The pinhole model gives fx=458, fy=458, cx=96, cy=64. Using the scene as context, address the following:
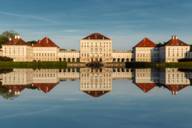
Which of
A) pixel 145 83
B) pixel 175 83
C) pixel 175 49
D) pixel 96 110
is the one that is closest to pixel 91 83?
pixel 145 83

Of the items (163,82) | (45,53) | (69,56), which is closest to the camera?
(163,82)

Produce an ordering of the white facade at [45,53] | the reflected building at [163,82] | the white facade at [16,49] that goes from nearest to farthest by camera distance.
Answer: the reflected building at [163,82] → the white facade at [16,49] → the white facade at [45,53]

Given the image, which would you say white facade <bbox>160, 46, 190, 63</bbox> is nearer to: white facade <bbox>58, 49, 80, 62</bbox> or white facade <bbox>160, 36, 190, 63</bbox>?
white facade <bbox>160, 36, 190, 63</bbox>

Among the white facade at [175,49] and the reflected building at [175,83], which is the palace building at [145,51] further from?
the reflected building at [175,83]

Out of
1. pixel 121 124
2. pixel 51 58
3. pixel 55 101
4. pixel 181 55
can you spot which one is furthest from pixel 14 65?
pixel 121 124

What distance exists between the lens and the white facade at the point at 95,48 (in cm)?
9519

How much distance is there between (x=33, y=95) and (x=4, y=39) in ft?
272

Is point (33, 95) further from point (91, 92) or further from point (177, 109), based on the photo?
point (177, 109)

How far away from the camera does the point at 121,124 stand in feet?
31.9

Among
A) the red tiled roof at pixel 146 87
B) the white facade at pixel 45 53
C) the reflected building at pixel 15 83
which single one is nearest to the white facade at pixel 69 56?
the white facade at pixel 45 53

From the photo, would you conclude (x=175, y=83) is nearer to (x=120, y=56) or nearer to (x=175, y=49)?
(x=175, y=49)

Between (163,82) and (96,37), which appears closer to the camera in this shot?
(163,82)

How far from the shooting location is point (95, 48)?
9525 centimetres

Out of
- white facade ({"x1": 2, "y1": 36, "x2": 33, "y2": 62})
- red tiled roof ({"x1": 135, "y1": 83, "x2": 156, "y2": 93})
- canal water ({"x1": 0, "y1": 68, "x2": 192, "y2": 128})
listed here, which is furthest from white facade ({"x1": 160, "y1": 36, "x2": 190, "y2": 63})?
canal water ({"x1": 0, "y1": 68, "x2": 192, "y2": 128})
